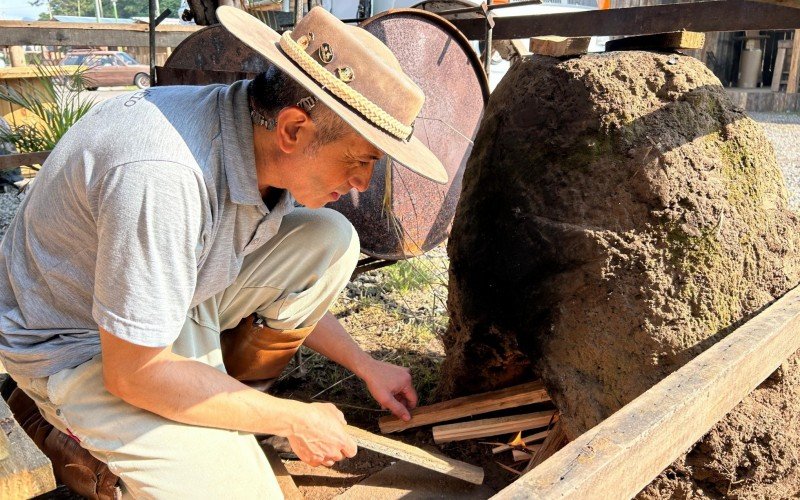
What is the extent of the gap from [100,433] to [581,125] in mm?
1586

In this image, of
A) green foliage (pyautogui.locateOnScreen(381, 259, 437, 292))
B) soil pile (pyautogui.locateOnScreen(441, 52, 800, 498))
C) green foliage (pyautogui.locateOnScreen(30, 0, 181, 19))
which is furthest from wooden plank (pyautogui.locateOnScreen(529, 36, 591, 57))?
green foliage (pyautogui.locateOnScreen(30, 0, 181, 19))

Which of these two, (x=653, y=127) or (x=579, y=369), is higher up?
(x=653, y=127)

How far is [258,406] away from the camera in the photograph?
1.83 m

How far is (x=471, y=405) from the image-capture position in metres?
2.59

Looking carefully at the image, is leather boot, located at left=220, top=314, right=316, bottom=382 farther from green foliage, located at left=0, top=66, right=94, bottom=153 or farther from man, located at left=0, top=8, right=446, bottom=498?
green foliage, located at left=0, top=66, right=94, bottom=153

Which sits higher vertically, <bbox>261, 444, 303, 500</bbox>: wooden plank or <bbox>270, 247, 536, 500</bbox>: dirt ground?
<bbox>261, 444, 303, 500</bbox>: wooden plank

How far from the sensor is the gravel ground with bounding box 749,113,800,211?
7426 mm

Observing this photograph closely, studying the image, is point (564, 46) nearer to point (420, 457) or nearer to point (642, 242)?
point (642, 242)

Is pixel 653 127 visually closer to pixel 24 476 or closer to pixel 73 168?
pixel 73 168

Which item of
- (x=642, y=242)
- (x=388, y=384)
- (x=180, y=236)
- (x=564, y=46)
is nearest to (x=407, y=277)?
(x=388, y=384)

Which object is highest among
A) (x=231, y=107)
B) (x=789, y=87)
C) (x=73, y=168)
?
(x=231, y=107)

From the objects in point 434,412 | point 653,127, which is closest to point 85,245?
point 434,412

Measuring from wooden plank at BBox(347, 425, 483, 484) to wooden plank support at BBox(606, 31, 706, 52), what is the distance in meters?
1.51

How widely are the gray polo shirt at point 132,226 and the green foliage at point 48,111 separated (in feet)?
12.0
